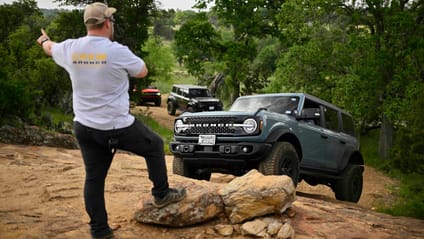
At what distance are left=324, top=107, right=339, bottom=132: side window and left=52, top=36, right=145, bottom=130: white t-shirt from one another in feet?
18.5

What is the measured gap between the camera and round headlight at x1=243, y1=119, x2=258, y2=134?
21.1 ft

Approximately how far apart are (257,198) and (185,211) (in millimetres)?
771

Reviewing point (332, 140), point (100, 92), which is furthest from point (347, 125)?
point (100, 92)

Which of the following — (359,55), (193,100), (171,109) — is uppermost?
(359,55)

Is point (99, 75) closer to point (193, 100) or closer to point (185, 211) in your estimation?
point (185, 211)

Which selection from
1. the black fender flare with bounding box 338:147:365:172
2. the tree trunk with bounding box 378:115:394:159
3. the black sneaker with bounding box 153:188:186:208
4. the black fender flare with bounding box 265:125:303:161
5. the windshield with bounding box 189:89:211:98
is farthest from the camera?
the windshield with bounding box 189:89:211:98

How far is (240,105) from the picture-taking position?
8.28 meters

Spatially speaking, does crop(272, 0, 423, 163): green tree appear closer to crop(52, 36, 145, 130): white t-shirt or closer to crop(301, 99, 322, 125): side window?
crop(301, 99, 322, 125): side window

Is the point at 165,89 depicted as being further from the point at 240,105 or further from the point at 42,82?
the point at 240,105

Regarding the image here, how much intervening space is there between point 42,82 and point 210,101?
31.4ft

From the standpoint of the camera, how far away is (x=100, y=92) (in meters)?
3.66

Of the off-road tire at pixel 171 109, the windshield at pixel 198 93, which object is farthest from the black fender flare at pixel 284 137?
the off-road tire at pixel 171 109

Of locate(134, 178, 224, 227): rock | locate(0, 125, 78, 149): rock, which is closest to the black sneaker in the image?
locate(134, 178, 224, 227): rock

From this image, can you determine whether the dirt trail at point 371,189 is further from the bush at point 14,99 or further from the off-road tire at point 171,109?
the off-road tire at point 171,109
